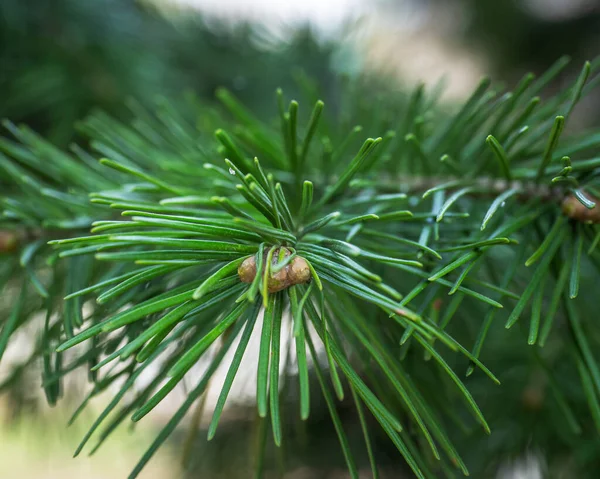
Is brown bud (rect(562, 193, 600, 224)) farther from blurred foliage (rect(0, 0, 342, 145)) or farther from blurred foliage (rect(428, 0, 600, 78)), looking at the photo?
blurred foliage (rect(428, 0, 600, 78))

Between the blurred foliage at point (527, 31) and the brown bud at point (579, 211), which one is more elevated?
the blurred foliage at point (527, 31)

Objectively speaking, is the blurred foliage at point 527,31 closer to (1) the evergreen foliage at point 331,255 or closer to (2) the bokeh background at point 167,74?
(2) the bokeh background at point 167,74

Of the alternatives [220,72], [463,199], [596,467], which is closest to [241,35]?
[220,72]

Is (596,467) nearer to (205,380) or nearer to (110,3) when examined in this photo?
(205,380)

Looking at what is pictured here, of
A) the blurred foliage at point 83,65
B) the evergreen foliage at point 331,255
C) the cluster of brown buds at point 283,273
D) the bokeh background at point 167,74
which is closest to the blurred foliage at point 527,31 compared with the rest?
the bokeh background at point 167,74

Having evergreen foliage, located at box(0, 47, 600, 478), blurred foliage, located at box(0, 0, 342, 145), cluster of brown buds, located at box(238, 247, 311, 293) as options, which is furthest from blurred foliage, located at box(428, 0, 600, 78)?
cluster of brown buds, located at box(238, 247, 311, 293)
